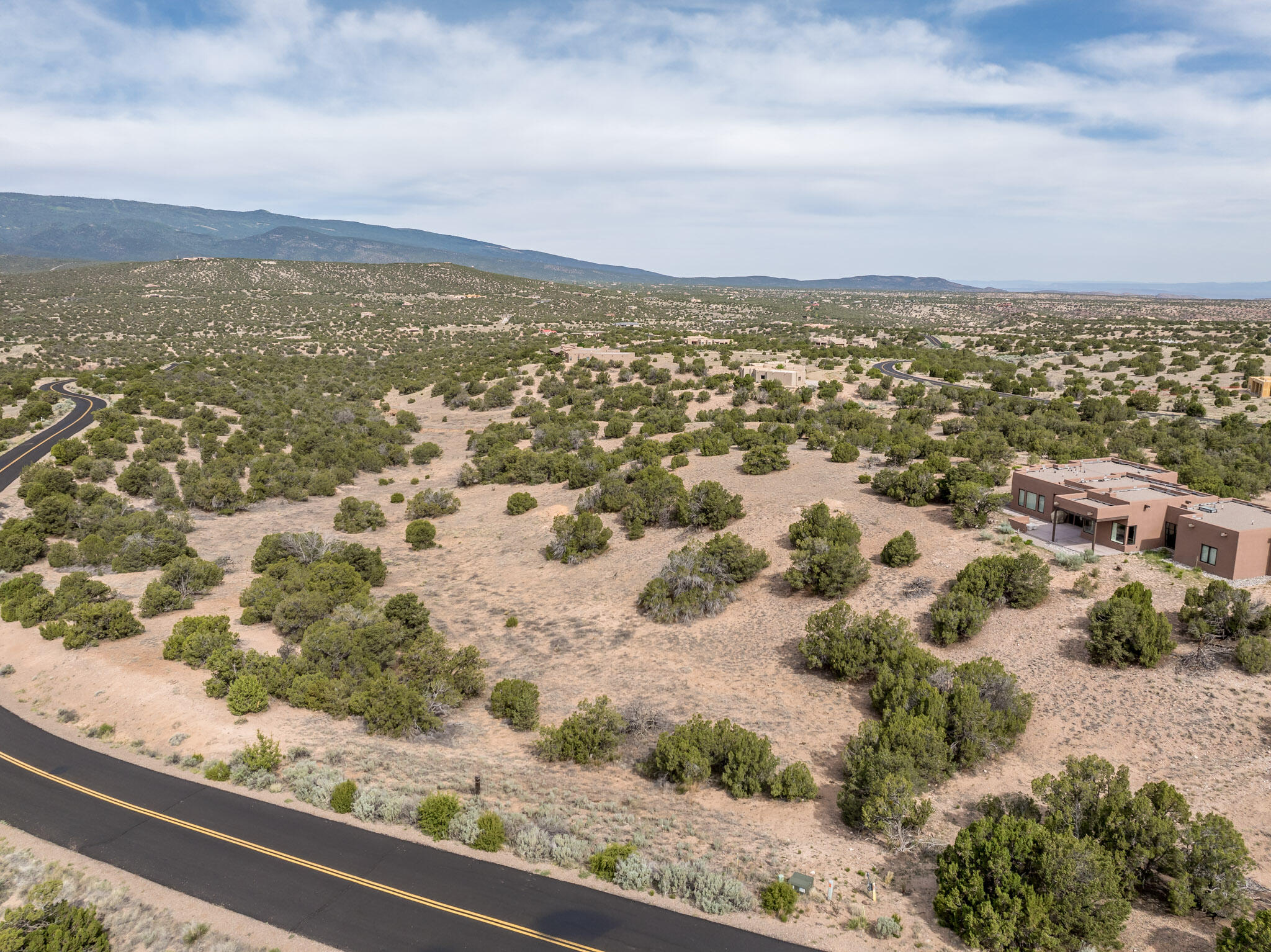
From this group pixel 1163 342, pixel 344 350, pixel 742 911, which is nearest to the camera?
pixel 742 911

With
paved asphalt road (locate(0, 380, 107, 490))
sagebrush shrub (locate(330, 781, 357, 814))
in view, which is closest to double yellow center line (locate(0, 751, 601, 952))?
sagebrush shrub (locate(330, 781, 357, 814))

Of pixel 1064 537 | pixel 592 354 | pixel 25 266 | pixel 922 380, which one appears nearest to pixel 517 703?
pixel 1064 537

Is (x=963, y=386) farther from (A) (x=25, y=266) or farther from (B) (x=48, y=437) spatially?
(A) (x=25, y=266)

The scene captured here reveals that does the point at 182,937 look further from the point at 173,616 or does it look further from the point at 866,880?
the point at 173,616

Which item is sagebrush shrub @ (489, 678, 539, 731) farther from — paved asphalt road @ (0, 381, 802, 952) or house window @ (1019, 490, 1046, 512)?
house window @ (1019, 490, 1046, 512)

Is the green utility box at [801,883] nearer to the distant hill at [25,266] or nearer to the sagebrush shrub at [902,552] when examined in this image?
the sagebrush shrub at [902,552]

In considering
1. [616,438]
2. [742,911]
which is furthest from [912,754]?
[616,438]
